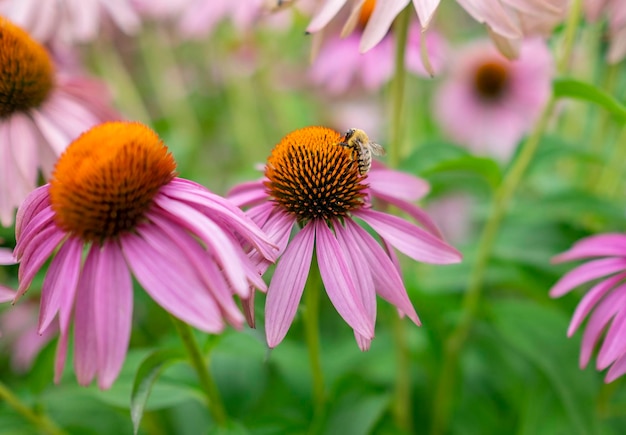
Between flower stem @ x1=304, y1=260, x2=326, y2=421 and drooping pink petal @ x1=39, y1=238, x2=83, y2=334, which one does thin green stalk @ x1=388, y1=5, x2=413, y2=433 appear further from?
drooping pink petal @ x1=39, y1=238, x2=83, y2=334

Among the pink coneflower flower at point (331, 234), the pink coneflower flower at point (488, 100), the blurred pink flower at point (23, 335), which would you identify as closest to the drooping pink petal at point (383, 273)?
the pink coneflower flower at point (331, 234)

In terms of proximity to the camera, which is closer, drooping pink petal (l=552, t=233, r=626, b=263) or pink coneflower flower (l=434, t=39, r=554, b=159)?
drooping pink petal (l=552, t=233, r=626, b=263)

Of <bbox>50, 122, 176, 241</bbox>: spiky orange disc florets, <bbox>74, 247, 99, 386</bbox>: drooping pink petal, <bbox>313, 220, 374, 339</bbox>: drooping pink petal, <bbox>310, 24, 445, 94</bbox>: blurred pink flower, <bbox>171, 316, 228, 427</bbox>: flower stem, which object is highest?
<bbox>310, 24, 445, 94</bbox>: blurred pink flower

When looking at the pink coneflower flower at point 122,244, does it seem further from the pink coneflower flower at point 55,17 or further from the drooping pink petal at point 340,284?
the pink coneflower flower at point 55,17

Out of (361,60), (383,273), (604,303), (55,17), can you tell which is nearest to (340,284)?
(383,273)

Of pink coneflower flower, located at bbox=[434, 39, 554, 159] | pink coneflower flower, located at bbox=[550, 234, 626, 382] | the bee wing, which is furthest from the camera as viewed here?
pink coneflower flower, located at bbox=[434, 39, 554, 159]

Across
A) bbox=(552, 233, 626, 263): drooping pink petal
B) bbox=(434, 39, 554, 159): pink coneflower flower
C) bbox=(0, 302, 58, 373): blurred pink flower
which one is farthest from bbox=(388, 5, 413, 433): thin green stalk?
bbox=(434, 39, 554, 159): pink coneflower flower
